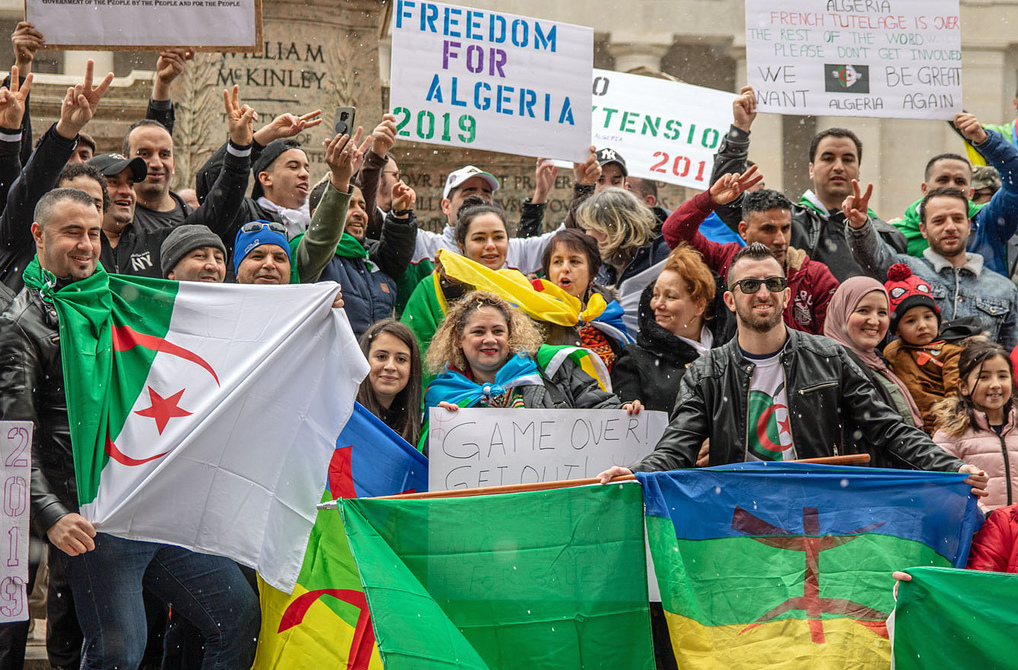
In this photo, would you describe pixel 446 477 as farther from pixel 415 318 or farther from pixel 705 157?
pixel 705 157

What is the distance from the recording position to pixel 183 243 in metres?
5.57

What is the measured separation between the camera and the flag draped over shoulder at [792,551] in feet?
15.2

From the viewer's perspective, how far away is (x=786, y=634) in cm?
466

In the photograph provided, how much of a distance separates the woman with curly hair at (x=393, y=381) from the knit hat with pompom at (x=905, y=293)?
235 centimetres

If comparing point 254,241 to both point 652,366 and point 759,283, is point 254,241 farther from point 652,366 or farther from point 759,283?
point 759,283

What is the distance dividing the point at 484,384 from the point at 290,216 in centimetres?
168

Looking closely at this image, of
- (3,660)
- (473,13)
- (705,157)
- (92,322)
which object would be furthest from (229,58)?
(3,660)

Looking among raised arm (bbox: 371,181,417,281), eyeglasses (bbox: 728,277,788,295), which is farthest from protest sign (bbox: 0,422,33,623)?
eyeglasses (bbox: 728,277,788,295)

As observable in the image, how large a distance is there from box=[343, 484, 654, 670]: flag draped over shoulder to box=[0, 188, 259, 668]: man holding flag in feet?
2.36

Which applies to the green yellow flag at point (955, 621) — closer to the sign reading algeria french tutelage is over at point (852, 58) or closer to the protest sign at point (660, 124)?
the sign reading algeria french tutelage is over at point (852, 58)

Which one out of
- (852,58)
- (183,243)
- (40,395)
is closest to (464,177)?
(852,58)

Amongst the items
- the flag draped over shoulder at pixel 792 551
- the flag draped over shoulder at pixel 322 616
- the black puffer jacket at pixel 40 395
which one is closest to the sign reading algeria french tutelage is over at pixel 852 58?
the flag draped over shoulder at pixel 792 551

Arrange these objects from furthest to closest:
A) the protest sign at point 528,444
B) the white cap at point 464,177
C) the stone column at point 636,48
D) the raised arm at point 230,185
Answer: the stone column at point 636,48, the white cap at point 464,177, the raised arm at point 230,185, the protest sign at point 528,444

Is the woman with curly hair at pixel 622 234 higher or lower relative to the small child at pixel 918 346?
higher
